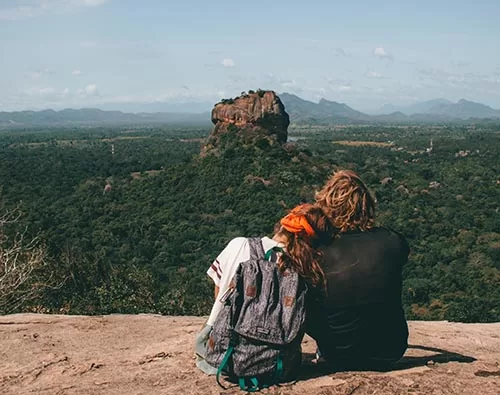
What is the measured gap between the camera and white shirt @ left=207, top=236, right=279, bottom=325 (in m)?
4.15

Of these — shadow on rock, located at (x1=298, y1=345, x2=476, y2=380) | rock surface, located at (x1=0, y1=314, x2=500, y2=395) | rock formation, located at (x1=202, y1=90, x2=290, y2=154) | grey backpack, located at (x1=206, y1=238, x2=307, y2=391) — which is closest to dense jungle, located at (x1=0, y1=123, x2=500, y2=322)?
rock formation, located at (x1=202, y1=90, x2=290, y2=154)

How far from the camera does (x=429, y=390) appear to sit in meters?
4.21

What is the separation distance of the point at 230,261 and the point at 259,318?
46 cm

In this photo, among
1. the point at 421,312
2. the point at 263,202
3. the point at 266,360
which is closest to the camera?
the point at 266,360

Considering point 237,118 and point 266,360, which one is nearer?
point 266,360

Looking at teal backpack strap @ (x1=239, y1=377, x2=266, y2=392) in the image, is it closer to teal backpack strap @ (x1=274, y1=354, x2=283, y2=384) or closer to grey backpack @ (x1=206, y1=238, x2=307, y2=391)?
grey backpack @ (x1=206, y1=238, x2=307, y2=391)

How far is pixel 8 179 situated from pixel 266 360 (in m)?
47.0

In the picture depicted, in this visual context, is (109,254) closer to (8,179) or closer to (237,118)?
(237,118)

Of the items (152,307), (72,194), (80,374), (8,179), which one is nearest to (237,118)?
(72,194)

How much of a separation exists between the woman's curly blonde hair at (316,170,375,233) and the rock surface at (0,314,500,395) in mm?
1185

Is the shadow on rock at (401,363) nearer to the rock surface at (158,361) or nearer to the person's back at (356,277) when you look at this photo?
the rock surface at (158,361)

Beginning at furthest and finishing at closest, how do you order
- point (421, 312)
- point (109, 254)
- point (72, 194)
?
point (72, 194)
point (109, 254)
point (421, 312)

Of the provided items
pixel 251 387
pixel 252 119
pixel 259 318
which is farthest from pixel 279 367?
pixel 252 119

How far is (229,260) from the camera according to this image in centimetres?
419
